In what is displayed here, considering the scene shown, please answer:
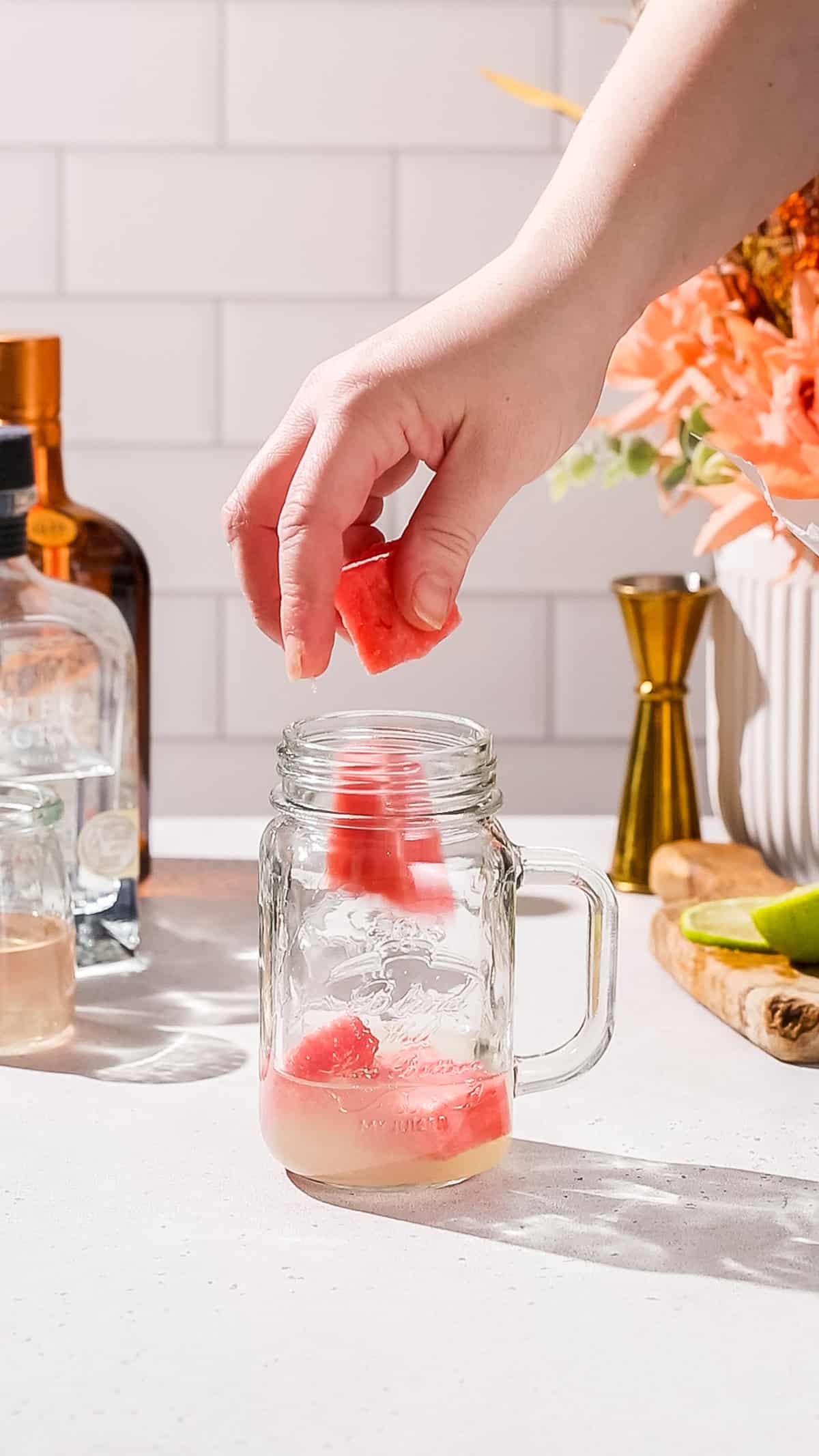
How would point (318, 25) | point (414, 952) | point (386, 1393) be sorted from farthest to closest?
1. point (318, 25)
2. point (414, 952)
3. point (386, 1393)

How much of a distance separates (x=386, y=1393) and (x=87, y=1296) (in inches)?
4.6

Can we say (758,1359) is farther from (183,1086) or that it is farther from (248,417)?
(248,417)

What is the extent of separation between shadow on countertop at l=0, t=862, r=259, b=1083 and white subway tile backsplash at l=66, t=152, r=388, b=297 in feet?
2.66

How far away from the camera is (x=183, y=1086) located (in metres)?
0.75

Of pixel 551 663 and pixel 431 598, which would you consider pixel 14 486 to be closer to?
pixel 431 598

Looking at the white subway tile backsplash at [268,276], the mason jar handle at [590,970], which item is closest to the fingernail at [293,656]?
the mason jar handle at [590,970]

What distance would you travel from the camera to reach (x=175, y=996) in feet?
2.87

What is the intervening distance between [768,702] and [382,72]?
3.04 ft

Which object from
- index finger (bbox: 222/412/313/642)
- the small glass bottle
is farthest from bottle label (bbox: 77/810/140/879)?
index finger (bbox: 222/412/313/642)

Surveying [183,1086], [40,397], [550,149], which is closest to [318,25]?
[550,149]

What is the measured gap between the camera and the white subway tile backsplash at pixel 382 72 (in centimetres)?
165

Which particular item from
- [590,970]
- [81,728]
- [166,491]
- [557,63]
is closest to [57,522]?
[81,728]

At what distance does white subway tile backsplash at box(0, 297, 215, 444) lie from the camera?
1700mm

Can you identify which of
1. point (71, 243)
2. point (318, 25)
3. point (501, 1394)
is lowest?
point (501, 1394)
